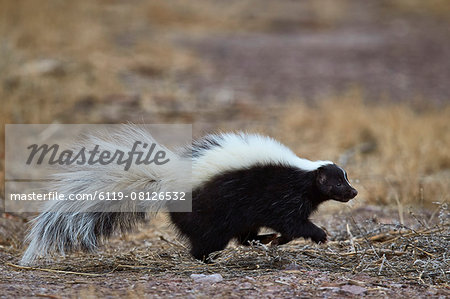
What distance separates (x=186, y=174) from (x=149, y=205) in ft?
1.23

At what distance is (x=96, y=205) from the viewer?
203 inches

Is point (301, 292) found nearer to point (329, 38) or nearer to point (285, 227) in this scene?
point (285, 227)

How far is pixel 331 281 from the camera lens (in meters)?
4.59

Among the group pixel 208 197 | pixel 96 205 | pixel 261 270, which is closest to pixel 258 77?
pixel 208 197

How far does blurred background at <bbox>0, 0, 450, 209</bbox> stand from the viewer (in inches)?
395

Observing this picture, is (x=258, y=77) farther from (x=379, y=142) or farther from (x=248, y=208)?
(x=248, y=208)

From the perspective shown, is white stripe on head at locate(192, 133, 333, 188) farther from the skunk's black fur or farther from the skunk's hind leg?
the skunk's hind leg

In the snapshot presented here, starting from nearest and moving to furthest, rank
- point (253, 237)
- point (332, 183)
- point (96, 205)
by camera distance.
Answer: point (96, 205) → point (332, 183) → point (253, 237)

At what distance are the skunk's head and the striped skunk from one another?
3.5 inches

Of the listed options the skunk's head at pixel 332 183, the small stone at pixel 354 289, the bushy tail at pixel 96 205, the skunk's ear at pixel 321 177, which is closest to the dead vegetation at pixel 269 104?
the small stone at pixel 354 289

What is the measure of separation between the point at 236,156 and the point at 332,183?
33.6 inches

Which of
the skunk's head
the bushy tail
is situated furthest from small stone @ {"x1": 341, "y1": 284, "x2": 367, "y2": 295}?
the bushy tail

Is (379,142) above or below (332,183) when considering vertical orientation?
above

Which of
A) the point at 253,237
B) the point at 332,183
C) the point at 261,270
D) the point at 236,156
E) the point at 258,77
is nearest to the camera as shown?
the point at 261,270
